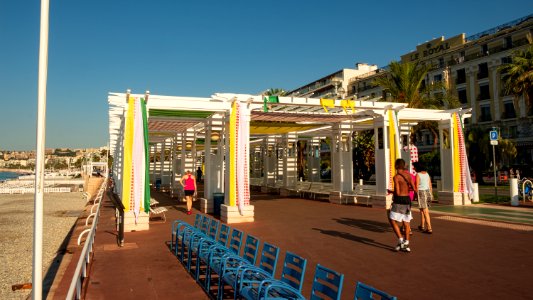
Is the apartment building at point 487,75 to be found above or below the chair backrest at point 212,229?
above

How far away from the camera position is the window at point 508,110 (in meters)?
37.1

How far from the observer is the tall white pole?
332cm

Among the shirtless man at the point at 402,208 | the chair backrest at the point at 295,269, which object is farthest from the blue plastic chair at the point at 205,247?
the shirtless man at the point at 402,208

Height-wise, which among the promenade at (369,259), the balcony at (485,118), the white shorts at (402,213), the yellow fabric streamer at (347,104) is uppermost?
the balcony at (485,118)

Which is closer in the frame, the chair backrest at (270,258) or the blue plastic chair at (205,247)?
the chair backrest at (270,258)

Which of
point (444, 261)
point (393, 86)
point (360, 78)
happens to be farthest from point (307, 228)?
point (360, 78)

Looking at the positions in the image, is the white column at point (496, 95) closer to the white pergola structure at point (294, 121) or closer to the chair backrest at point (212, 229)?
the white pergola structure at point (294, 121)

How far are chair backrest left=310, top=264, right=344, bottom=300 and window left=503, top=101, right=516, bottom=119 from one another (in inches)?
A: 1629

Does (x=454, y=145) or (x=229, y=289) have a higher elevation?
(x=454, y=145)

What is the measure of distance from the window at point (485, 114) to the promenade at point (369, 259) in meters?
32.5

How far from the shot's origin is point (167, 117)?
13883 millimetres

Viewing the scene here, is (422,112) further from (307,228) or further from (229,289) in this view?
(229,289)

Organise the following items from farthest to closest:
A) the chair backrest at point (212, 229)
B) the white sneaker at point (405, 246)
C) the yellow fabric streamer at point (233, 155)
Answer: the yellow fabric streamer at point (233, 155), the white sneaker at point (405, 246), the chair backrest at point (212, 229)

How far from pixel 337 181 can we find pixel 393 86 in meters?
9.51
